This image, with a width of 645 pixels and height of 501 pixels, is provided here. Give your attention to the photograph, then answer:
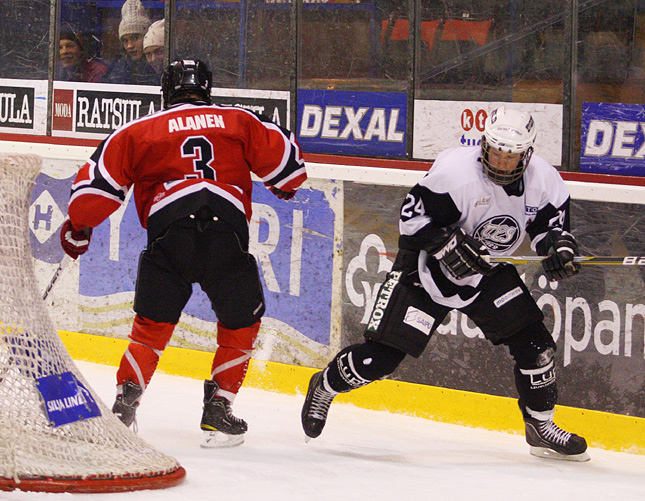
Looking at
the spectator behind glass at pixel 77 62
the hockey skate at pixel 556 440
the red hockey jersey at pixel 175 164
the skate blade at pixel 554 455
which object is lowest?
the skate blade at pixel 554 455

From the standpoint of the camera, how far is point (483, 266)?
11.5ft

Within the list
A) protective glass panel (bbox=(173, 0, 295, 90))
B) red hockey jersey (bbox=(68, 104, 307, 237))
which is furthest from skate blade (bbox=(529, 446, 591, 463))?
protective glass panel (bbox=(173, 0, 295, 90))

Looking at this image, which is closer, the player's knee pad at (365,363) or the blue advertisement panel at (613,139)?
the player's knee pad at (365,363)

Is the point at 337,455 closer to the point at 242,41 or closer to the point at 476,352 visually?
the point at 476,352

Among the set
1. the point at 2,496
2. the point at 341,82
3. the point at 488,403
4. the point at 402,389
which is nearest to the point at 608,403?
the point at 488,403

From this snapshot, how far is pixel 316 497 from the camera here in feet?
10.3

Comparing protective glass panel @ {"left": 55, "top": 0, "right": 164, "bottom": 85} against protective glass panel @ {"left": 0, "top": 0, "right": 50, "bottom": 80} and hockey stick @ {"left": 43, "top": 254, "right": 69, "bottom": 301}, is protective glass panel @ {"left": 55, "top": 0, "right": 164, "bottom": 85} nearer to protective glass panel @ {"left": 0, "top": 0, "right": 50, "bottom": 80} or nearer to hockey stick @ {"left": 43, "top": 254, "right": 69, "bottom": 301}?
protective glass panel @ {"left": 0, "top": 0, "right": 50, "bottom": 80}

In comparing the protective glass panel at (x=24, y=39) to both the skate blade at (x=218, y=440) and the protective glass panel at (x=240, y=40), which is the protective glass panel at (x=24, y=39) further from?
the skate blade at (x=218, y=440)

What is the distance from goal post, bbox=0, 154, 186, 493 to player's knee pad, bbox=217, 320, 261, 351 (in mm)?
589

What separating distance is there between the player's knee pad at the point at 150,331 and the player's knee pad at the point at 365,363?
1.89 feet

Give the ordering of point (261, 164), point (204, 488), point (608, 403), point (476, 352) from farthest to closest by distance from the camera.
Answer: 1. point (476, 352)
2. point (608, 403)
3. point (261, 164)
4. point (204, 488)

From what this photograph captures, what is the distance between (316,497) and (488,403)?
132cm

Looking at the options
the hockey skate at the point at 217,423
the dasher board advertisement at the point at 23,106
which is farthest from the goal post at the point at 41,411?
the dasher board advertisement at the point at 23,106

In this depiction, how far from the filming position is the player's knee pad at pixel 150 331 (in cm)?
364
